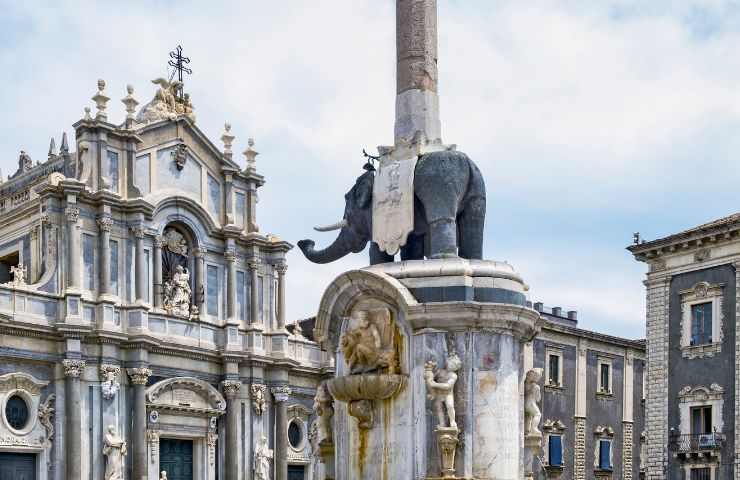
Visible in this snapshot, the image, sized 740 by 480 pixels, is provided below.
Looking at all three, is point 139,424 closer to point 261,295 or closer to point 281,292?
point 261,295

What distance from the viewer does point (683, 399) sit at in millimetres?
35281

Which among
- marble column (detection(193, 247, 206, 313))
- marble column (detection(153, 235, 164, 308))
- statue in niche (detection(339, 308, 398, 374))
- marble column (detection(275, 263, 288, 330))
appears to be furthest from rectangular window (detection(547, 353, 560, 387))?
statue in niche (detection(339, 308, 398, 374))

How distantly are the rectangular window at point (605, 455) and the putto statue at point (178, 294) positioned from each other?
1837cm

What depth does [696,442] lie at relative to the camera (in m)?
34.5

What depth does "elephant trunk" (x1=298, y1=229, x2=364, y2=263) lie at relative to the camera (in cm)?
1314

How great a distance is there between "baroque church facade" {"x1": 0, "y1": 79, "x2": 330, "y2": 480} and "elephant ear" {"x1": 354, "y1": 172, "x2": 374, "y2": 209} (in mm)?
20224

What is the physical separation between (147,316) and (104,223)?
2985 mm

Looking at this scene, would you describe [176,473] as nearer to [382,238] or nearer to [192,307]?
[192,307]

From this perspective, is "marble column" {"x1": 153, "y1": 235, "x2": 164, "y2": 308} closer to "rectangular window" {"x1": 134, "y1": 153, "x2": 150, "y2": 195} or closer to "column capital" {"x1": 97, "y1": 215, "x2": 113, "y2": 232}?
"rectangular window" {"x1": 134, "y1": 153, "x2": 150, "y2": 195}

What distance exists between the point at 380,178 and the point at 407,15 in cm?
195

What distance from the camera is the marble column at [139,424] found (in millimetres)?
33331

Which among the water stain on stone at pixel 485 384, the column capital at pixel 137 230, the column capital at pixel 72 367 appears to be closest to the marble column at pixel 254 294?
the column capital at pixel 137 230

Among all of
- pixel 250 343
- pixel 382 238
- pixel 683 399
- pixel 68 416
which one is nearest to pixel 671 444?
pixel 683 399

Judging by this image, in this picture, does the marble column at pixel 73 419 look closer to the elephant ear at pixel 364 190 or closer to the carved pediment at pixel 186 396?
the carved pediment at pixel 186 396
